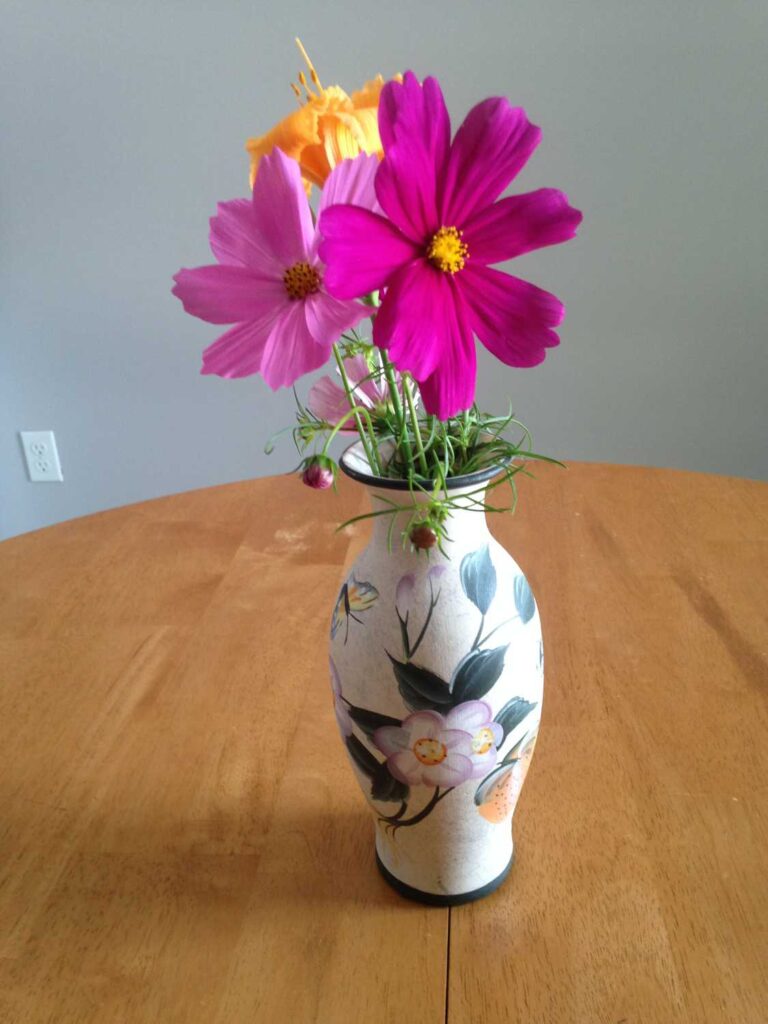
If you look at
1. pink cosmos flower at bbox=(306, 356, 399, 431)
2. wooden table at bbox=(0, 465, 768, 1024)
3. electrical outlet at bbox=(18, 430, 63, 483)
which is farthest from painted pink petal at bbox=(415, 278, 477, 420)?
electrical outlet at bbox=(18, 430, 63, 483)

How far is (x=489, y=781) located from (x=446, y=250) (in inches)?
12.2

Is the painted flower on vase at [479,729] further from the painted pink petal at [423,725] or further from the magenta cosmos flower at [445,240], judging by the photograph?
the magenta cosmos flower at [445,240]

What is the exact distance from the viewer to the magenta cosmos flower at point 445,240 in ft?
1.32

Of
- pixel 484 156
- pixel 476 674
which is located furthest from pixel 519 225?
pixel 476 674

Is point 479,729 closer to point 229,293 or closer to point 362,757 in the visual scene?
point 362,757

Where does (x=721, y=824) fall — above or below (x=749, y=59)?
below

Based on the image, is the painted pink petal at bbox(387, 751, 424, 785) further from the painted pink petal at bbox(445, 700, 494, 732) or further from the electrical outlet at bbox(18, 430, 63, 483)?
the electrical outlet at bbox(18, 430, 63, 483)

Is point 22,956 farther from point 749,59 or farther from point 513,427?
point 749,59

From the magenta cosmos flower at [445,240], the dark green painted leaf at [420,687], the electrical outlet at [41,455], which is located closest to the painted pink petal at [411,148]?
the magenta cosmos flower at [445,240]

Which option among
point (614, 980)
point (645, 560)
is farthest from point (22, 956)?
point (645, 560)

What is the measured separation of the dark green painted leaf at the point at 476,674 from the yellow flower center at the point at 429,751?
0.03m

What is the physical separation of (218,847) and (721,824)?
336 mm

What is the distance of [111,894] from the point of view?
0.61 meters

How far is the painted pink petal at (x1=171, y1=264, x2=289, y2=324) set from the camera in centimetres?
44
